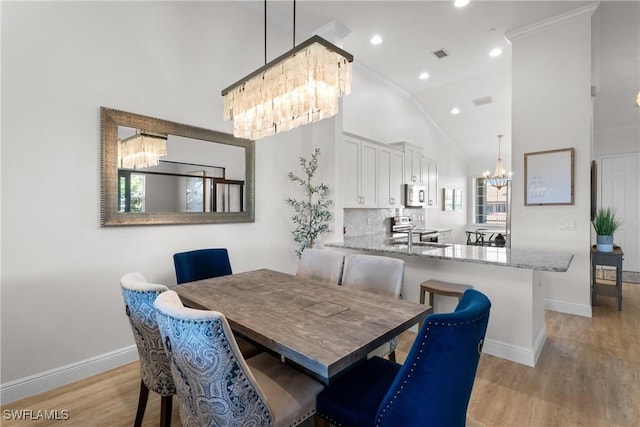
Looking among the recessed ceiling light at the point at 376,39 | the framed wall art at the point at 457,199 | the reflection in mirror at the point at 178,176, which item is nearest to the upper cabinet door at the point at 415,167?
the recessed ceiling light at the point at 376,39

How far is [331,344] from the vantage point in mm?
1227

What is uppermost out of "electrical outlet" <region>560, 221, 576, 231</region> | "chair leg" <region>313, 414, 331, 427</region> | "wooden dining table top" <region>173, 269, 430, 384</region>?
"electrical outlet" <region>560, 221, 576, 231</region>

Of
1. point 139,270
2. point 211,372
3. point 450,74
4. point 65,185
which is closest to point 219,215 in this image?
point 139,270

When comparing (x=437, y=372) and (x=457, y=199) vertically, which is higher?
(x=457, y=199)

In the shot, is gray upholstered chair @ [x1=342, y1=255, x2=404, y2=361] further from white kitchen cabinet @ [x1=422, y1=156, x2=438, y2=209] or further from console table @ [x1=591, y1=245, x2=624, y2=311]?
white kitchen cabinet @ [x1=422, y1=156, x2=438, y2=209]

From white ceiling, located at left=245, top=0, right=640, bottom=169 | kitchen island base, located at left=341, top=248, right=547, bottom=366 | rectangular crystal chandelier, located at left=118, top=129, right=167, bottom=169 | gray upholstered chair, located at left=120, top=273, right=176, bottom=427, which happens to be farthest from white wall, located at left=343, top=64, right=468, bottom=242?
gray upholstered chair, located at left=120, top=273, right=176, bottom=427

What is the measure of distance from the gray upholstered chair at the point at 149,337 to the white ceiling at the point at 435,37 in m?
3.39

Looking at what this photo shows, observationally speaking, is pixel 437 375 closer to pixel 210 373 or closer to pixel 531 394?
pixel 210 373

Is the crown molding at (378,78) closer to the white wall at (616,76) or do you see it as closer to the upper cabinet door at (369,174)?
the upper cabinet door at (369,174)

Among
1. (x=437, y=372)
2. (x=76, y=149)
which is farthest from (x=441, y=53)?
(x=437, y=372)

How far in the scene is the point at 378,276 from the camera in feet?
7.44

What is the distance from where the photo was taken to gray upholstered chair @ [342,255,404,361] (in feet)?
7.01

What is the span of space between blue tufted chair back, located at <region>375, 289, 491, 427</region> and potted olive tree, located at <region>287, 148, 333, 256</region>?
2.76 meters

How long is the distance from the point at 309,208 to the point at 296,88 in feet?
7.09
